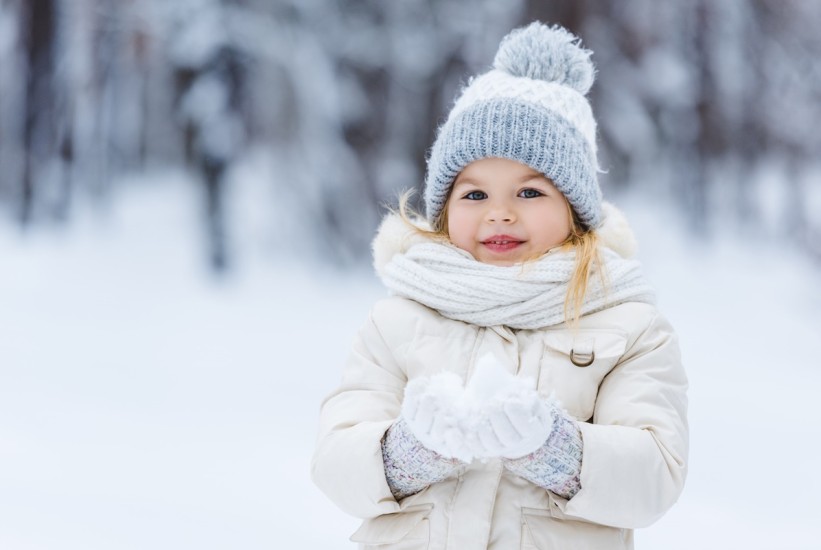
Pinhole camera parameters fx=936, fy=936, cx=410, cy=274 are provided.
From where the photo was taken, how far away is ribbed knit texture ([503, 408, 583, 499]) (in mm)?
1046

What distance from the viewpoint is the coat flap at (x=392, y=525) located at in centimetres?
115

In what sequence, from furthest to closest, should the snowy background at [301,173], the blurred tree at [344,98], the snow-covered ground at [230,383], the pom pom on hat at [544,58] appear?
the blurred tree at [344,98] → the snowy background at [301,173] → the snow-covered ground at [230,383] → the pom pom on hat at [544,58]

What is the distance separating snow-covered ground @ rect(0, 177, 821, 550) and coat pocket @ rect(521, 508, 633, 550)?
4.31ft

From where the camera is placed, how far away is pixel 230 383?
3627mm

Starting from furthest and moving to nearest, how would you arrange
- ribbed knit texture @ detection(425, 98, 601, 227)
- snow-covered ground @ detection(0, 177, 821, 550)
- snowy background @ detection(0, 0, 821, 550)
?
snowy background @ detection(0, 0, 821, 550) → snow-covered ground @ detection(0, 177, 821, 550) → ribbed knit texture @ detection(425, 98, 601, 227)

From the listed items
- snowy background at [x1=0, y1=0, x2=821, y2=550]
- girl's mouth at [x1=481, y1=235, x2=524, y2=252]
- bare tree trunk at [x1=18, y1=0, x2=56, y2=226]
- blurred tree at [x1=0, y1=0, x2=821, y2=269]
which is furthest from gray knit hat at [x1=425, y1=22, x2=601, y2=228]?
bare tree trunk at [x1=18, y1=0, x2=56, y2=226]

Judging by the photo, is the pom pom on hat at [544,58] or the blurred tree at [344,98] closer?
the pom pom on hat at [544,58]

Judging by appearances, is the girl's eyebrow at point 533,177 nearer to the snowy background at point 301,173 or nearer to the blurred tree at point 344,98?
the snowy background at point 301,173

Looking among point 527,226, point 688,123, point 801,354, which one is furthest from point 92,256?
point 527,226

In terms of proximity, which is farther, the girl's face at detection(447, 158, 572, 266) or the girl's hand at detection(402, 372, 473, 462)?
the girl's face at detection(447, 158, 572, 266)

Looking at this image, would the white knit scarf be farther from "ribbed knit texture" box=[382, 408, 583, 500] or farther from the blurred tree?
the blurred tree

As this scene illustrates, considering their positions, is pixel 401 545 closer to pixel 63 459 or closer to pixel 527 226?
pixel 527 226

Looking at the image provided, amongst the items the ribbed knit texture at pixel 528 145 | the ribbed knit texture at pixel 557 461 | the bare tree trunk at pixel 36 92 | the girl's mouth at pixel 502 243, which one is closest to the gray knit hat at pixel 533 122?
the ribbed knit texture at pixel 528 145

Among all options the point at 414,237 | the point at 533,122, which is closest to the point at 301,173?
the point at 414,237
